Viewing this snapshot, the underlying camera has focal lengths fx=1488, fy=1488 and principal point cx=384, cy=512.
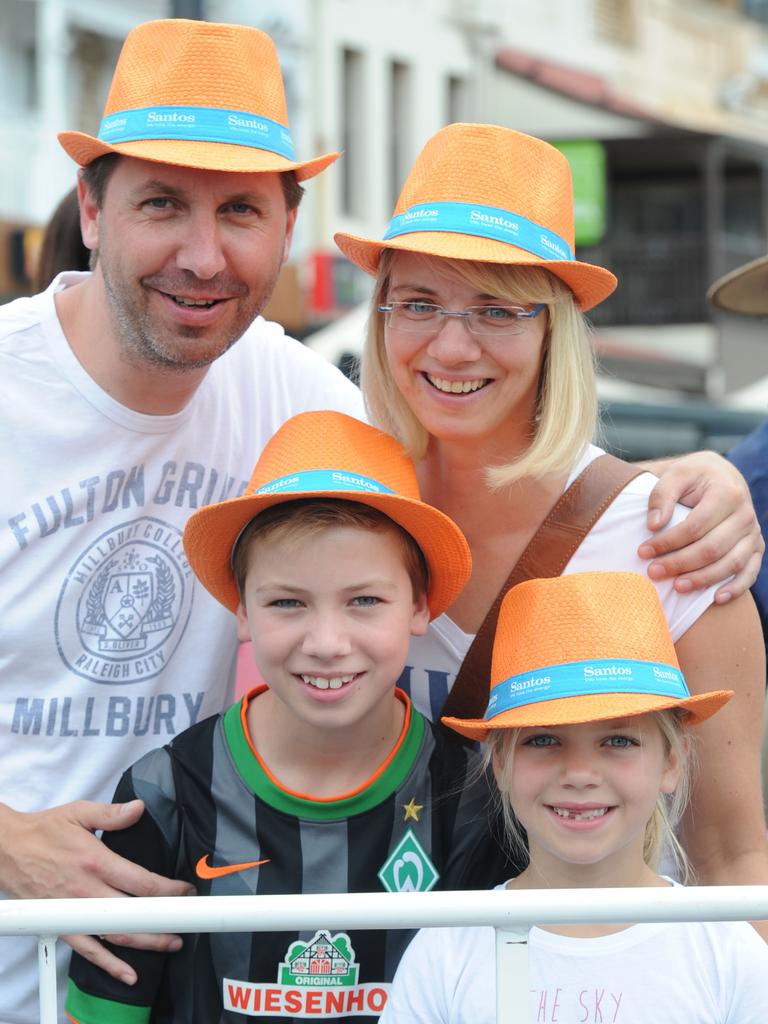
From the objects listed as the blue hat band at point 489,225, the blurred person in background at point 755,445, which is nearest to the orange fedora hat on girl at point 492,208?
the blue hat band at point 489,225

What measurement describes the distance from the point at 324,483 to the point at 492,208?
614 millimetres

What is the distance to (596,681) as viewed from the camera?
7.82 feet

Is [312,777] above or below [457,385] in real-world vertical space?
below

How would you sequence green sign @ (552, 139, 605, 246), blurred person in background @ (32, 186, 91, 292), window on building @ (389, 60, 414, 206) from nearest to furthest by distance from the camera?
blurred person in background @ (32, 186, 91, 292), window on building @ (389, 60, 414, 206), green sign @ (552, 139, 605, 246)

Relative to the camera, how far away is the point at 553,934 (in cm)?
232

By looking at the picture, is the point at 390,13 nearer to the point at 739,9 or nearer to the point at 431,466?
the point at 739,9

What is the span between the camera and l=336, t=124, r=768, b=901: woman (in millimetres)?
2660

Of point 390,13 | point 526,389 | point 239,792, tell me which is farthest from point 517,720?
point 390,13

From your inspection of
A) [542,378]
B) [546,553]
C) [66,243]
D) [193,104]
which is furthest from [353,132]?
[546,553]

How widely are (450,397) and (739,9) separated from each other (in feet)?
79.2

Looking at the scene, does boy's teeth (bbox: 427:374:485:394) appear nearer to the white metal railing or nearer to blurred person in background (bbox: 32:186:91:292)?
the white metal railing

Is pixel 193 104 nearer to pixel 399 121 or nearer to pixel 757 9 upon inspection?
pixel 399 121

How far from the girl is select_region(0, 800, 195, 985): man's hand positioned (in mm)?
462

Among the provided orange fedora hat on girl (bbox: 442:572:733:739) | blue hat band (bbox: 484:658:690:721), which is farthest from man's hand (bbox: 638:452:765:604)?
blue hat band (bbox: 484:658:690:721)
